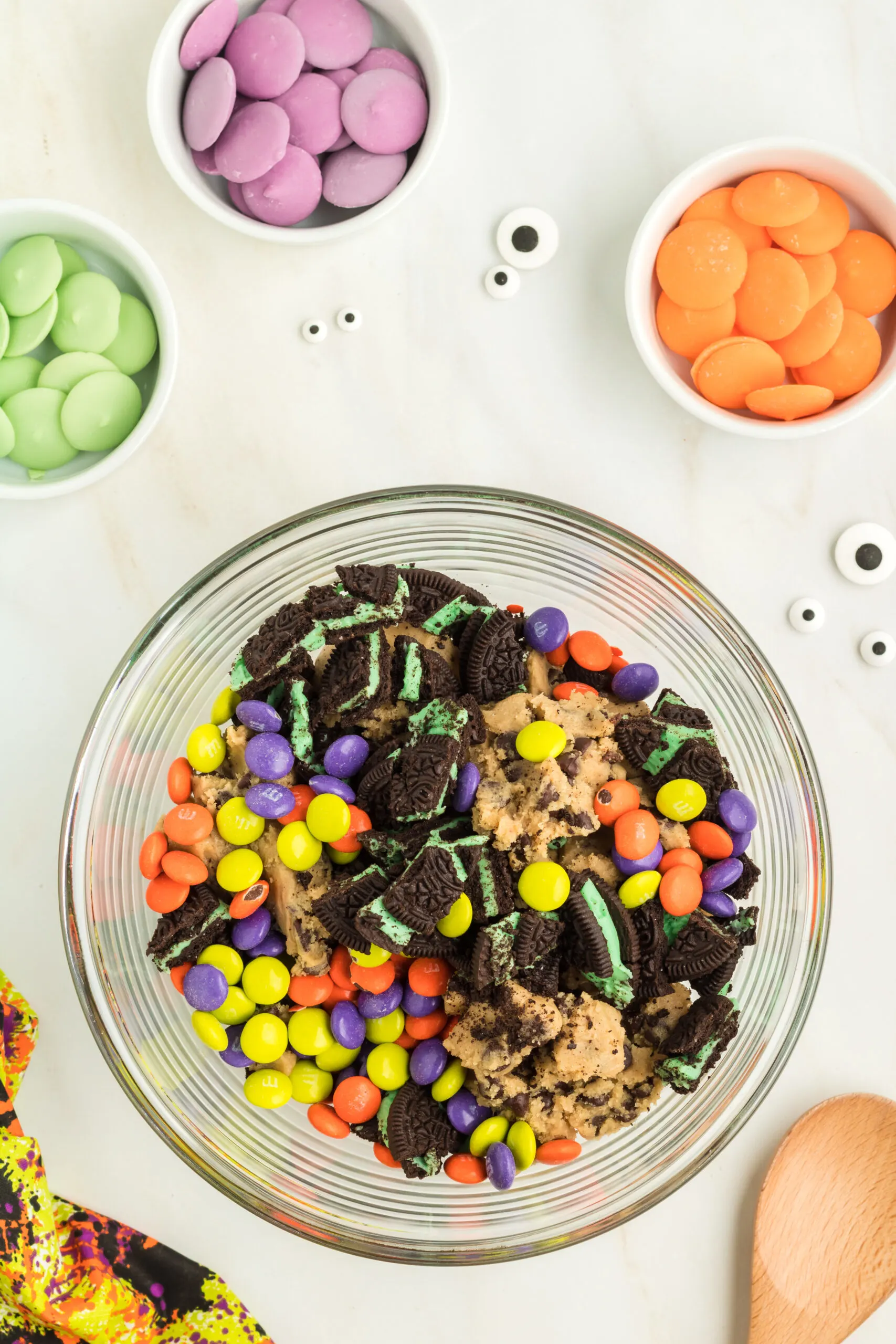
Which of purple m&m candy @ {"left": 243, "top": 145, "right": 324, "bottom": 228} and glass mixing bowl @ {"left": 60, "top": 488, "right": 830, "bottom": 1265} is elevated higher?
purple m&m candy @ {"left": 243, "top": 145, "right": 324, "bottom": 228}

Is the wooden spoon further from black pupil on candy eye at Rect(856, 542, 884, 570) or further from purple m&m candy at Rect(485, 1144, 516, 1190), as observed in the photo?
black pupil on candy eye at Rect(856, 542, 884, 570)

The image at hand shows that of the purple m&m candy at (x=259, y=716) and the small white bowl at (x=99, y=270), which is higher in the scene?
the small white bowl at (x=99, y=270)

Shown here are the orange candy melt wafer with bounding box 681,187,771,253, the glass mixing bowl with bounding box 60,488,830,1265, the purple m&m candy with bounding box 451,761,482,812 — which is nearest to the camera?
the purple m&m candy with bounding box 451,761,482,812

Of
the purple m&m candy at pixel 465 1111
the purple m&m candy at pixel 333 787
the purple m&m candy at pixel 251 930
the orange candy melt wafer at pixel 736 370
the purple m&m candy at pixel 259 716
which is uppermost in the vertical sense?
the orange candy melt wafer at pixel 736 370

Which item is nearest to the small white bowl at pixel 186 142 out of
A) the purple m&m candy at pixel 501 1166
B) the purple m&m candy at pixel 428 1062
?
the purple m&m candy at pixel 428 1062

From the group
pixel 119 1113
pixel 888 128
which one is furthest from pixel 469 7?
pixel 119 1113

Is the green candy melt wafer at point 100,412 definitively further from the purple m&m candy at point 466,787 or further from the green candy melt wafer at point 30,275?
the purple m&m candy at point 466,787

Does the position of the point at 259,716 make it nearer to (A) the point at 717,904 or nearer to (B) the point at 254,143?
(A) the point at 717,904

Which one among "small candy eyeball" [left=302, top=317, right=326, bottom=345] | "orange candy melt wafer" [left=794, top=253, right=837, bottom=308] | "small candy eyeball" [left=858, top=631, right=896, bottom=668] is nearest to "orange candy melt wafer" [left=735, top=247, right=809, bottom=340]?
"orange candy melt wafer" [left=794, top=253, right=837, bottom=308]
